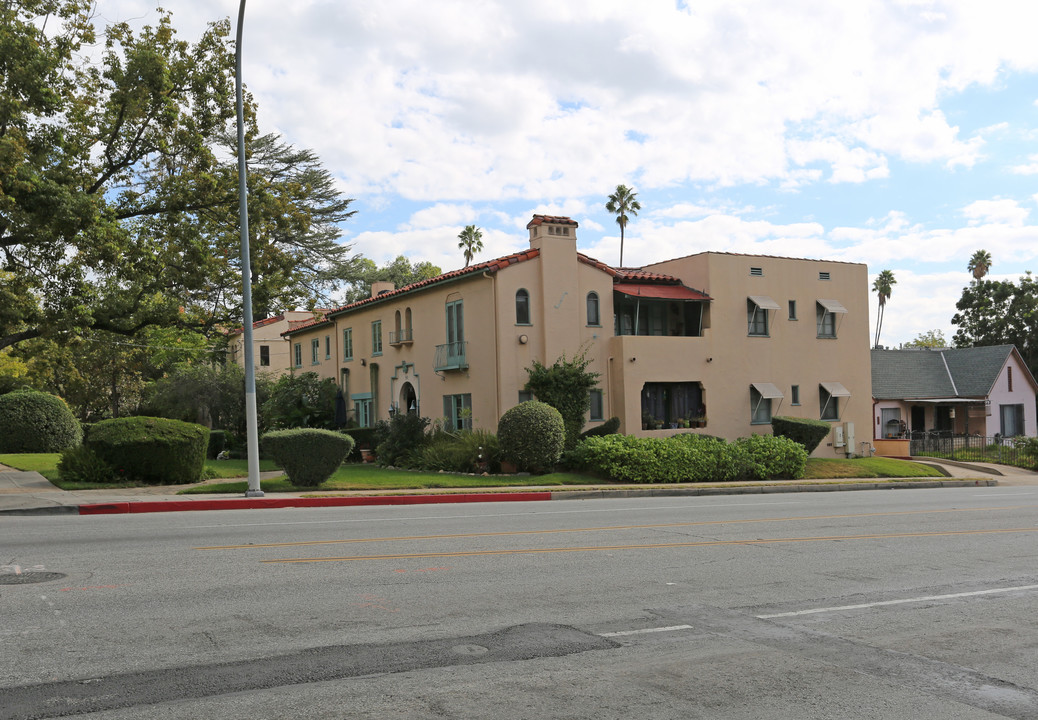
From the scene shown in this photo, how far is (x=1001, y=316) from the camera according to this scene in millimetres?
62906

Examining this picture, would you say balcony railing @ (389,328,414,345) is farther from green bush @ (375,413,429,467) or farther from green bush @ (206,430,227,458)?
green bush @ (206,430,227,458)

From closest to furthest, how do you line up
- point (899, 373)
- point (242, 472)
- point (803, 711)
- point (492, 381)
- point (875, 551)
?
point (803, 711)
point (875, 551)
point (242, 472)
point (492, 381)
point (899, 373)

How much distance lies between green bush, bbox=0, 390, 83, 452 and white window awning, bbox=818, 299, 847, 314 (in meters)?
27.8

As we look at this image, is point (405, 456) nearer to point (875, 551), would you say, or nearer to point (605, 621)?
point (875, 551)

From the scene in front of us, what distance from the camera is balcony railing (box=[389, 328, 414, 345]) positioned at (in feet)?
108

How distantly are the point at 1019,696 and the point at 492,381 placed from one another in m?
23.2

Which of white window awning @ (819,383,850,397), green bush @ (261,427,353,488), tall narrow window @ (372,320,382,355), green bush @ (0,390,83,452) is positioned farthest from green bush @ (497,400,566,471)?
green bush @ (0,390,83,452)

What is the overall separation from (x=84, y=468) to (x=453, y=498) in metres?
8.14

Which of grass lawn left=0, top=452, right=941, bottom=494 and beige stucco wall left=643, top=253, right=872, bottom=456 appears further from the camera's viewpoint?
beige stucco wall left=643, top=253, right=872, bottom=456

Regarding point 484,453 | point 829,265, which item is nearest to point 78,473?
point 484,453

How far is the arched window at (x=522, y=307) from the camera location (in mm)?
28625

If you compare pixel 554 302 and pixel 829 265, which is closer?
pixel 554 302

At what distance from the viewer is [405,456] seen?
29.1 m

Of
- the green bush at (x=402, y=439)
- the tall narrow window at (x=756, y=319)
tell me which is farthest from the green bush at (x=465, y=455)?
the tall narrow window at (x=756, y=319)
